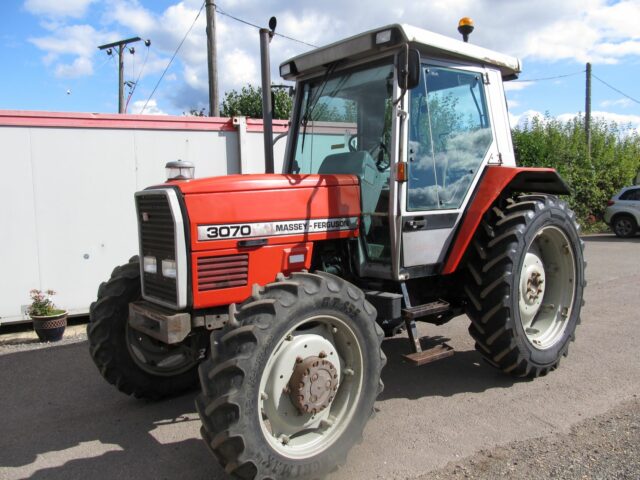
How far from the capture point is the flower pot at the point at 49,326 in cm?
618

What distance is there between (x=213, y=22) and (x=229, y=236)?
912cm

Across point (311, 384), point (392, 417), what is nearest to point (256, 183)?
point (311, 384)

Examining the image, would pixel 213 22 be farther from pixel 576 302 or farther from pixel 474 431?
pixel 474 431

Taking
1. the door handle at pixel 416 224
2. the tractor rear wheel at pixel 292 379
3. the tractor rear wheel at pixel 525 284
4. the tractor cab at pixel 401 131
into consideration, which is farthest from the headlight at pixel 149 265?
the tractor rear wheel at pixel 525 284

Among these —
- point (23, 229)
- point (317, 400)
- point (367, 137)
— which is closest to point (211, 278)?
point (317, 400)

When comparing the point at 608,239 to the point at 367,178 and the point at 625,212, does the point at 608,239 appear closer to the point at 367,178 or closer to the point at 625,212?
the point at 625,212

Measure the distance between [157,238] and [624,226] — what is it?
51.9 feet

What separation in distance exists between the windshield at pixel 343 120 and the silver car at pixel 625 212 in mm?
14187

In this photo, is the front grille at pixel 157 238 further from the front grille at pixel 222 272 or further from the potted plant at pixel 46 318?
the potted plant at pixel 46 318

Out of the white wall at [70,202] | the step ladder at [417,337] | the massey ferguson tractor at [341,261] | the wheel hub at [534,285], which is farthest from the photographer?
the white wall at [70,202]

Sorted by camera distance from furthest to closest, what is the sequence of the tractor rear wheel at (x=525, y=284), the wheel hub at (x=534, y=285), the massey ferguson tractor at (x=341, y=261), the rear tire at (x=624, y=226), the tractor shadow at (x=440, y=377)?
the rear tire at (x=624, y=226)
the wheel hub at (x=534, y=285)
the tractor shadow at (x=440, y=377)
the tractor rear wheel at (x=525, y=284)
the massey ferguson tractor at (x=341, y=261)

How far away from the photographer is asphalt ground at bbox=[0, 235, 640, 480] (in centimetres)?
329

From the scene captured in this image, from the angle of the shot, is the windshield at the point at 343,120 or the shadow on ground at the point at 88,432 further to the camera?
the windshield at the point at 343,120

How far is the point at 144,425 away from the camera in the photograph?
3889 millimetres
